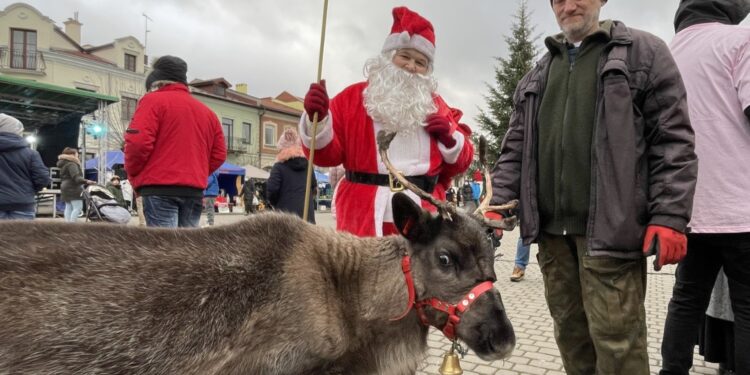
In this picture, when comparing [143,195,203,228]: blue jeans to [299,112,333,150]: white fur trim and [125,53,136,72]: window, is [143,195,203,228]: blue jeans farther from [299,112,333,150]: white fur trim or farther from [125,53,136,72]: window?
[125,53,136,72]: window

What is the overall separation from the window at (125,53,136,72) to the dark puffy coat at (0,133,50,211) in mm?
38793

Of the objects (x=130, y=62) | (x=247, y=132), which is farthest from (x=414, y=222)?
Answer: (x=247, y=132)

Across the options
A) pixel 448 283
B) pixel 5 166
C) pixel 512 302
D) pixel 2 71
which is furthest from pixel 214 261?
pixel 2 71

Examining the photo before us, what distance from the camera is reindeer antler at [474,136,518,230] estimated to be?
275 cm

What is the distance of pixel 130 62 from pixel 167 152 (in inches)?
1641

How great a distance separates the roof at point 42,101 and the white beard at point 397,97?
1474 centimetres

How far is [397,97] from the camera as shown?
3824mm

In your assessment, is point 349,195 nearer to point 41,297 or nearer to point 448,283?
point 448,283

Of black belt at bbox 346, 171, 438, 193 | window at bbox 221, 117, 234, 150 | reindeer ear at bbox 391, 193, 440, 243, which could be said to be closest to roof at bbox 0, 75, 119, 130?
black belt at bbox 346, 171, 438, 193

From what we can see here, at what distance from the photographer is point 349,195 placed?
3746 millimetres

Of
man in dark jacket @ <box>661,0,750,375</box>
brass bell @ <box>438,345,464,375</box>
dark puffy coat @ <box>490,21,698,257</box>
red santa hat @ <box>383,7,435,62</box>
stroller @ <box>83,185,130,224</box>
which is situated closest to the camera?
dark puffy coat @ <box>490,21,698,257</box>

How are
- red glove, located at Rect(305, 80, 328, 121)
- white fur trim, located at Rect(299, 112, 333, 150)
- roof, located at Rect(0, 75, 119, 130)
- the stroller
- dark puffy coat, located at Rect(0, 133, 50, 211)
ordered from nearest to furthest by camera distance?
red glove, located at Rect(305, 80, 328, 121) < white fur trim, located at Rect(299, 112, 333, 150) < dark puffy coat, located at Rect(0, 133, 50, 211) < the stroller < roof, located at Rect(0, 75, 119, 130)

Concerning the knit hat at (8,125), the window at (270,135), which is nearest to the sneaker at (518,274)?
the knit hat at (8,125)

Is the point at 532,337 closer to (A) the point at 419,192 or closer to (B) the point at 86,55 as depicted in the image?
(A) the point at 419,192
